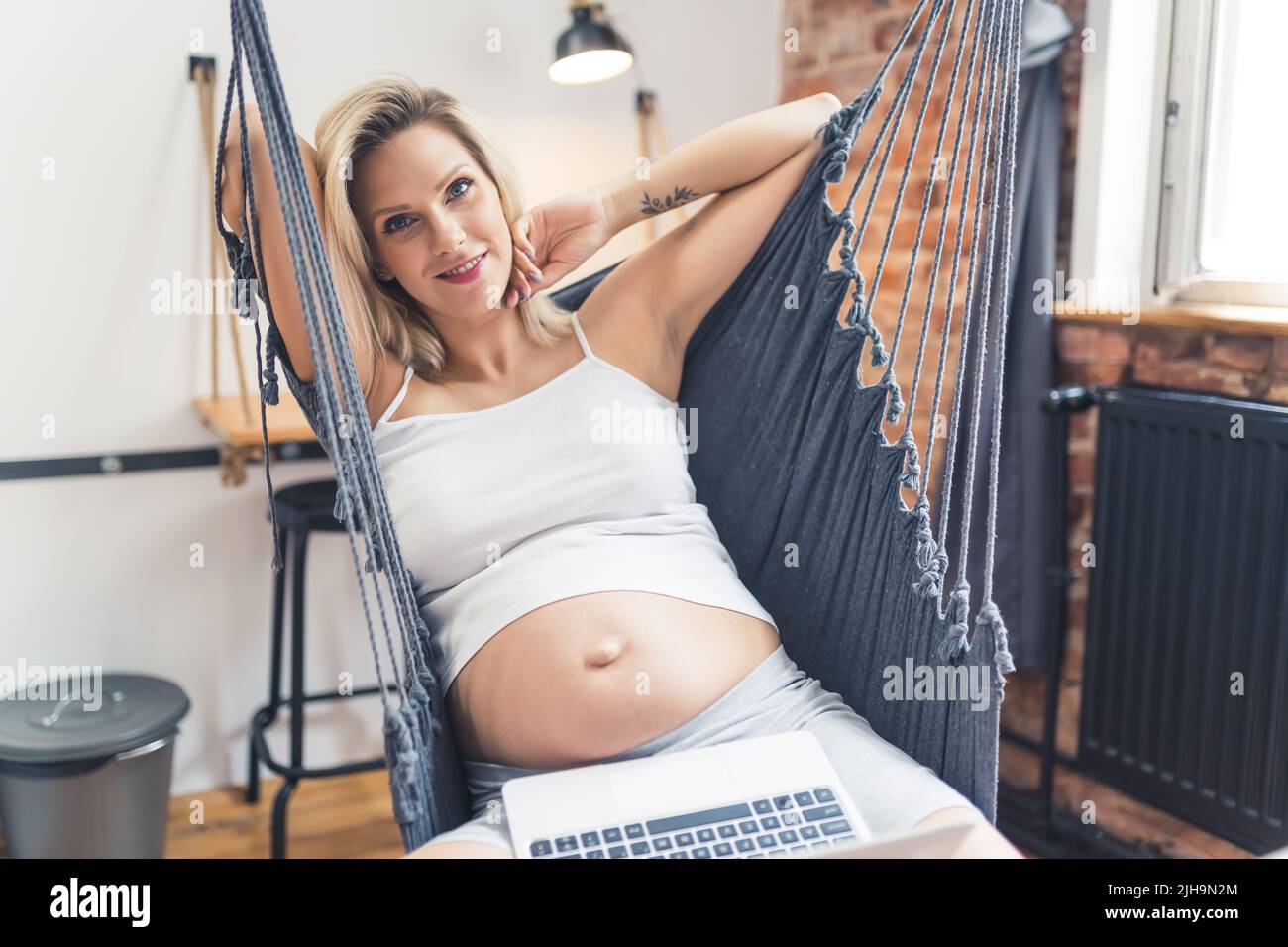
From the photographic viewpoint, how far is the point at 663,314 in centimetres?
130

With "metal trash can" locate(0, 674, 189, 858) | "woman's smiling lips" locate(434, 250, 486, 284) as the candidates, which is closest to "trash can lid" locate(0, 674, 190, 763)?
"metal trash can" locate(0, 674, 189, 858)

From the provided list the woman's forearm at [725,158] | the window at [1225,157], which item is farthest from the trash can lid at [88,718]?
the window at [1225,157]

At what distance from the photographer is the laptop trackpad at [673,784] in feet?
3.38

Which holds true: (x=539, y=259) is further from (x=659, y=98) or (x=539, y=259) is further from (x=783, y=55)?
(x=783, y=55)

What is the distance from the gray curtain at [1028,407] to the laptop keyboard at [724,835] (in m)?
1.06

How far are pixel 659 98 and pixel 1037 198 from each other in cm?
93

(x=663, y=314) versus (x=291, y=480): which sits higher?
(x=663, y=314)

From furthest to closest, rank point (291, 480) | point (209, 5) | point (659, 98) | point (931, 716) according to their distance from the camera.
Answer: point (659, 98) < point (291, 480) < point (209, 5) < point (931, 716)

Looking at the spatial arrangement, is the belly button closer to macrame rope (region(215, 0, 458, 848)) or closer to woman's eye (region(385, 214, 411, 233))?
macrame rope (region(215, 0, 458, 848))

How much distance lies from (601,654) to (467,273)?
1.41 feet

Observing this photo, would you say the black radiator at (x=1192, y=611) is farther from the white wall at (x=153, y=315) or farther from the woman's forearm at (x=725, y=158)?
the white wall at (x=153, y=315)
